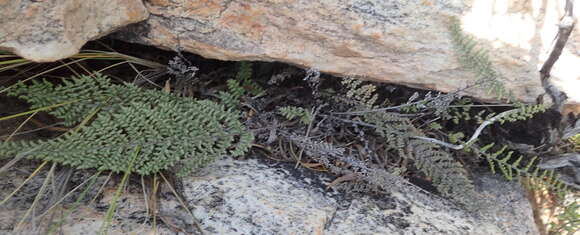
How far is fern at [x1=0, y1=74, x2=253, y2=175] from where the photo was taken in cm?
182

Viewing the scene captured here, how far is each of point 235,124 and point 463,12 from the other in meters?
0.94

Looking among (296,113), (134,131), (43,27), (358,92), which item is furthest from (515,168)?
(43,27)

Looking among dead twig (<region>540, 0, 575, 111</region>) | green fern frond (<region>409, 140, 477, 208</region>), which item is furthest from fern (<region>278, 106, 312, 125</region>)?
dead twig (<region>540, 0, 575, 111</region>)

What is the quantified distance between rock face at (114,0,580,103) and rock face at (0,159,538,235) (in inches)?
17.5

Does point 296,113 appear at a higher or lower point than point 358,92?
lower

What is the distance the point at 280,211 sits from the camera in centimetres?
185

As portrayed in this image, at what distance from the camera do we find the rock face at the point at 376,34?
203 centimetres

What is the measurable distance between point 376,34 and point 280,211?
2.40 feet

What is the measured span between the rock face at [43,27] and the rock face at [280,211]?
51cm

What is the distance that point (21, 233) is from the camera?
171 cm

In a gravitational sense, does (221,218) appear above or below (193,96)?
below

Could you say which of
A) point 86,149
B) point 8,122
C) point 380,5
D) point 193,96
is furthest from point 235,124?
point 8,122

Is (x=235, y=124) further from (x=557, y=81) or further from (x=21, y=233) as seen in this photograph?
(x=557, y=81)

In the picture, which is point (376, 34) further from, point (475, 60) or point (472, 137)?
point (472, 137)
